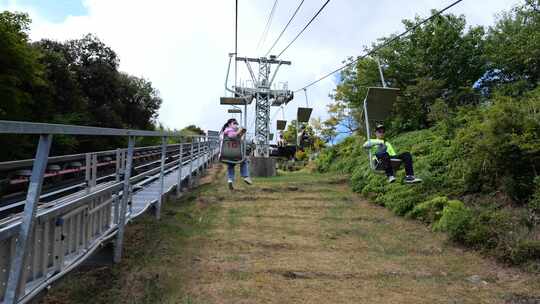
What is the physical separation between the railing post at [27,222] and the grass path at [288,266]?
1.79 metres

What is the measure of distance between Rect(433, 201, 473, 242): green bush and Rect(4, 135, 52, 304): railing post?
5784 mm

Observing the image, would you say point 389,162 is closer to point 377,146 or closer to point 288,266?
point 377,146

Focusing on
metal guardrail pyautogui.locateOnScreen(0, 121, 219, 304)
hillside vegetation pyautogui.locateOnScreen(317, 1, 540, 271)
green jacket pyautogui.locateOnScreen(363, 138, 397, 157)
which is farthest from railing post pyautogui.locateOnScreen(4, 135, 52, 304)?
green jacket pyautogui.locateOnScreen(363, 138, 397, 157)

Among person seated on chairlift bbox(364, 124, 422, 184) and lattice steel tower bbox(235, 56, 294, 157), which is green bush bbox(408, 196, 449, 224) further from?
lattice steel tower bbox(235, 56, 294, 157)

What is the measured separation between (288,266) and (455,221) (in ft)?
9.83

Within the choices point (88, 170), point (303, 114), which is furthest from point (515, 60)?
point (88, 170)

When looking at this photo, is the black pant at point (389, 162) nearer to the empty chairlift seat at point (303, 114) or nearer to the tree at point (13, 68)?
the empty chairlift seat at point (303, 114)

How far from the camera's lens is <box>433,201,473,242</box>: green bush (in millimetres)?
6305

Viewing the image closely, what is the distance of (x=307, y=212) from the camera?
8.62 meters

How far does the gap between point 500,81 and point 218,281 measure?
54.4 feet

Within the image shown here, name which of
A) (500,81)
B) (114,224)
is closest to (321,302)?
(114,224)

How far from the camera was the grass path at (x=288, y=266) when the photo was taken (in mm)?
4266

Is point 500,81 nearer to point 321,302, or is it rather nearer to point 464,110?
point 464,110

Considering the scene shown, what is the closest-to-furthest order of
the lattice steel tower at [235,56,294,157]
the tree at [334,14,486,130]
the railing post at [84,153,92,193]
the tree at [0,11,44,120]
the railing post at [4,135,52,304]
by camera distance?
the railing post at [4,135,52,304]
the railing post at [84,153,92,193]
the tree at [334,14,486,130]
the tree at [0,11,44,120]
the lattice steel tower at [235,56,294,157]
